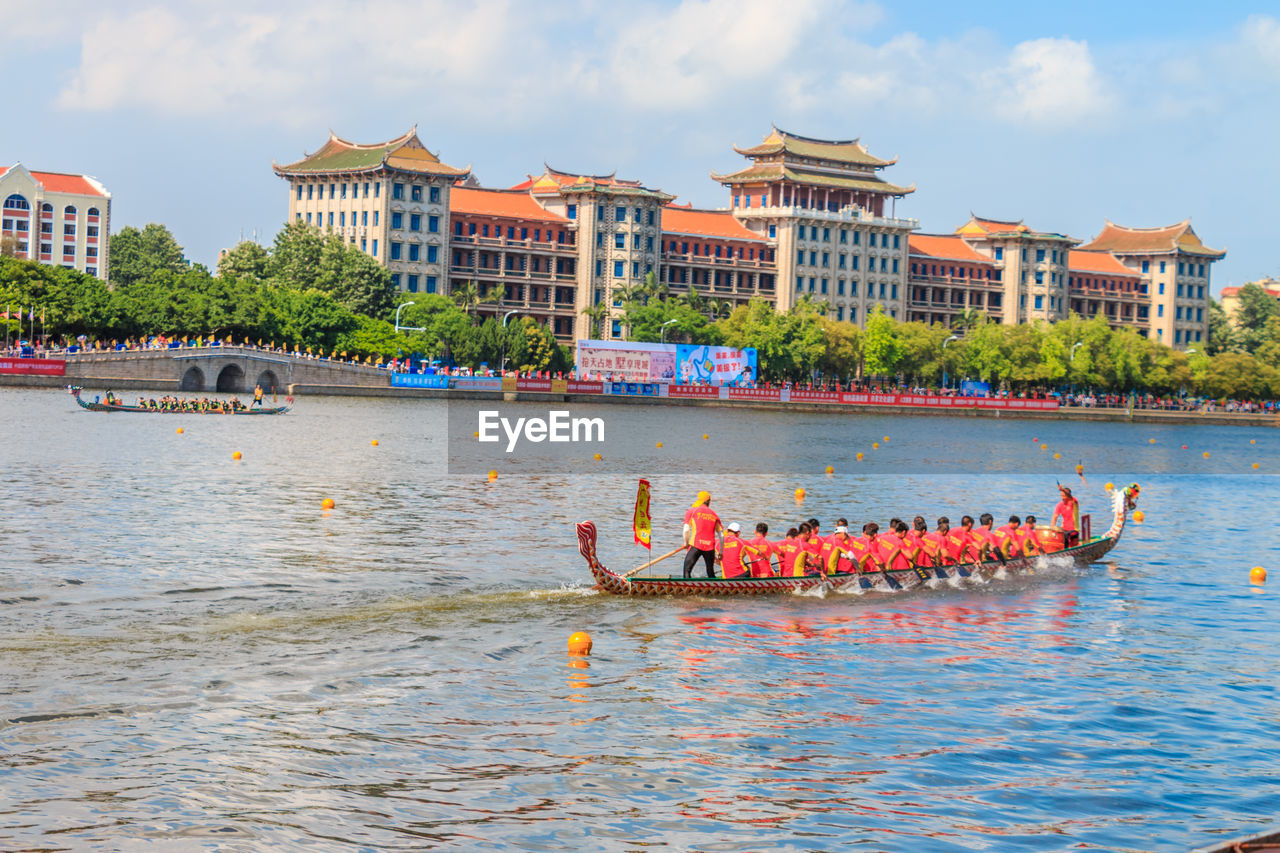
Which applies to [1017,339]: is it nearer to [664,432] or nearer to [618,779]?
[664,432]


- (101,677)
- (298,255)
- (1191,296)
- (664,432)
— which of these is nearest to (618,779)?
(101,677)

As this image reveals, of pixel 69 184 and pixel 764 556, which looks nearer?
pixel 764 556

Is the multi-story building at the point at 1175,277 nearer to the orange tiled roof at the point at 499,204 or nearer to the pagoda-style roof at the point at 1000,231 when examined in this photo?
the pagoda-style roof at the point at 1000,231

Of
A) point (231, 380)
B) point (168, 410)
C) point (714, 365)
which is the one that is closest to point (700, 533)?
point (168, 410)

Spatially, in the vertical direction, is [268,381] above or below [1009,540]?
above

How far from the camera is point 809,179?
16200 centimetres

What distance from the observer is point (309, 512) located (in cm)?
3700

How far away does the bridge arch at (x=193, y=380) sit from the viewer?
10044cm

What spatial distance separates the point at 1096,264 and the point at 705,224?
5975 centimetres

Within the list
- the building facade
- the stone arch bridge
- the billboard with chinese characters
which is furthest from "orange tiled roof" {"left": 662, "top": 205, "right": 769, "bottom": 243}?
the stone arch bridge

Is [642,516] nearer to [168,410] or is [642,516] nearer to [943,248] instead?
[168,410]

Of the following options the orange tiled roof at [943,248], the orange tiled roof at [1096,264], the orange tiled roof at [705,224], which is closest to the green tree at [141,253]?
the orange tiled roof at [705,224]

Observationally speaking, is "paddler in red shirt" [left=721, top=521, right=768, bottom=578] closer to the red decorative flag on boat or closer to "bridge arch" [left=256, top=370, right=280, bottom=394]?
the red decorative flag on boat

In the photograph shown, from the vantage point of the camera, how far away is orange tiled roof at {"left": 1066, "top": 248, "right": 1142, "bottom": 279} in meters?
182
